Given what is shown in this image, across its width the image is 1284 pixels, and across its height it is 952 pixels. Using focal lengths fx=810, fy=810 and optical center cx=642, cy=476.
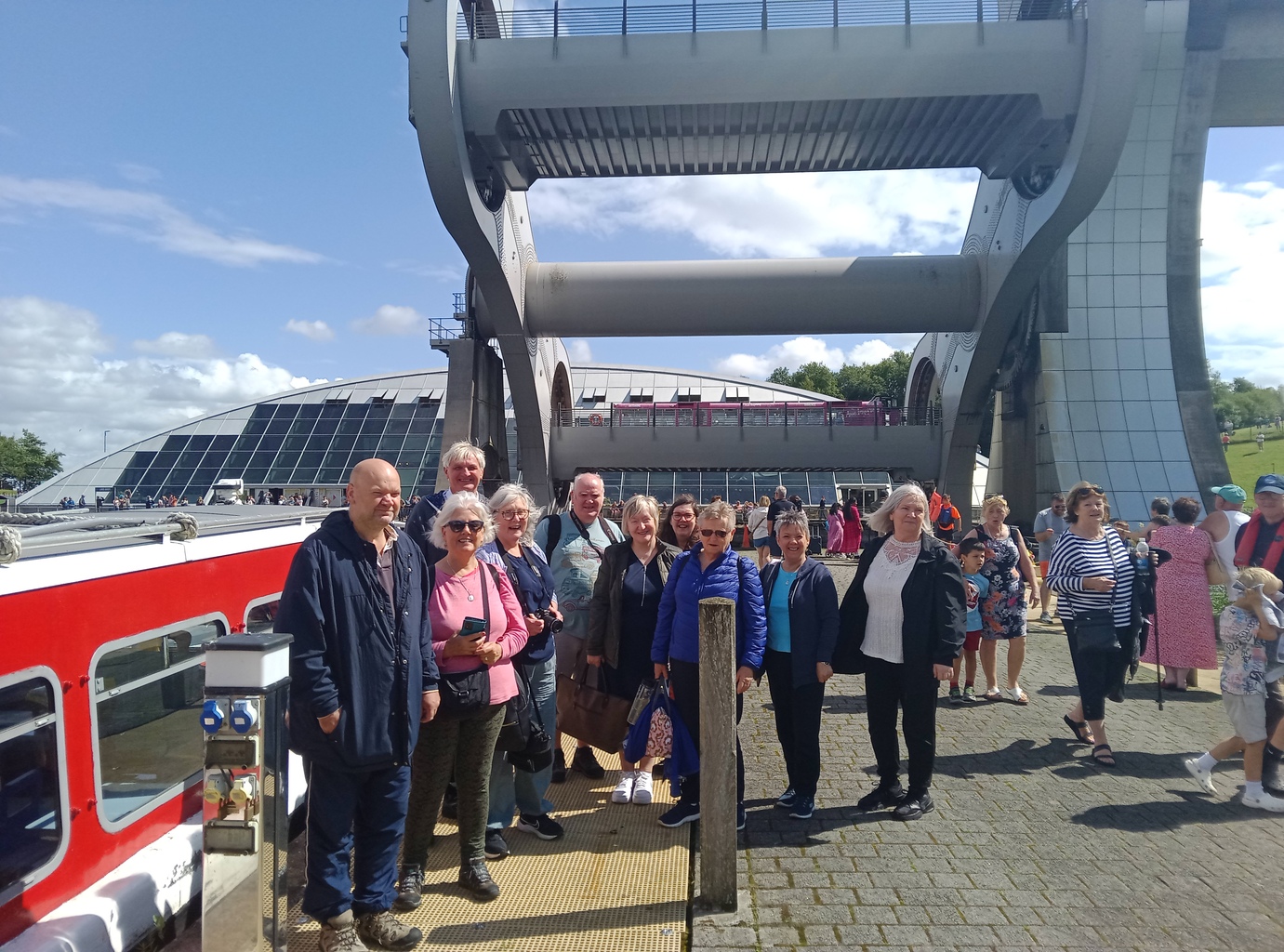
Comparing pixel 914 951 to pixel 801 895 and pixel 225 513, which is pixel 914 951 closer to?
pixel 801 895

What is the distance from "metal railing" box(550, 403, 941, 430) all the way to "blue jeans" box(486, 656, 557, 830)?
60.7 feet

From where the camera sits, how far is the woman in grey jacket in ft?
15.4

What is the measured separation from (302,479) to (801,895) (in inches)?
1335

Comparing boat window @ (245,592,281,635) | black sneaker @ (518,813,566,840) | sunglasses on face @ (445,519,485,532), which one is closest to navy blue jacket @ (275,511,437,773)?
sunglasses on face @ (445,519,485,532)

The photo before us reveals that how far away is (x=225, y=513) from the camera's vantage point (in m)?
5.70

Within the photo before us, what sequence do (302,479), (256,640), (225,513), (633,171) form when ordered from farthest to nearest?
1. (302,479)
2. (633,171)
3. (225,513)
4. (256,640)

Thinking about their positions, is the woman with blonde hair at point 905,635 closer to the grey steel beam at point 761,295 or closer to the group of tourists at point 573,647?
the group of tourists at point 573,647

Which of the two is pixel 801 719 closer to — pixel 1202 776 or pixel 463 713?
pixel 463 713

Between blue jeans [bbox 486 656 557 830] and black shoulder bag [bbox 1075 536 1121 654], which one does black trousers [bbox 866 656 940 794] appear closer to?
black shoulder bag [bbox 1075 536 1121 654]

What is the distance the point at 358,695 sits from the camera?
3209 mm

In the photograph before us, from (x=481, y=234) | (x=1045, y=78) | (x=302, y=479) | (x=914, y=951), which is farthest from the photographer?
(x=302, y=479)

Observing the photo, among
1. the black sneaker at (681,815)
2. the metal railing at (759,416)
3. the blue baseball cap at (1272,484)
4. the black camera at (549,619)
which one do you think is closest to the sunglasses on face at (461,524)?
the black camera at (549,619)

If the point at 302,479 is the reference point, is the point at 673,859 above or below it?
below

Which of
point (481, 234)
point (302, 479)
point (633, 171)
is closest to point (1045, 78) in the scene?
point (633, 171)
